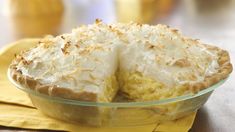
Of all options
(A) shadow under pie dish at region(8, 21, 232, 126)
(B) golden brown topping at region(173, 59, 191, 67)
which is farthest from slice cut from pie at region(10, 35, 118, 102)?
(B) golden brown topping at region(173, 59, 191, 67)

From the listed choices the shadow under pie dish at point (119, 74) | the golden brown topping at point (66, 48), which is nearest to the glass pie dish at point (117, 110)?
the shadow under pie dish at point (119, 74)

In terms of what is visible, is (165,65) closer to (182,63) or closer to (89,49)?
(182,63)

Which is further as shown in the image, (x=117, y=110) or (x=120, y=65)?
(x=120, y=65)

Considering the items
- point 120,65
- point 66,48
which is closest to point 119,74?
point 120,65

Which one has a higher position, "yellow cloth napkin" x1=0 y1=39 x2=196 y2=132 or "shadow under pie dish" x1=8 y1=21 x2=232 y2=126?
"shadow under pie dish" x1=8 y1=21 x2=232 y2=126

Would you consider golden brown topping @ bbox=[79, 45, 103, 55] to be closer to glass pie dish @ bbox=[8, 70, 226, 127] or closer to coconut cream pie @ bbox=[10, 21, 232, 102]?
coconut cream pie @ bbox=[10, 21, 232, 102]

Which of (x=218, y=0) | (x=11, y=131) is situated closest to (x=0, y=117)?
(x=11, y=131)

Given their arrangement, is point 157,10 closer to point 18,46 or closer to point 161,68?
point 18,46
